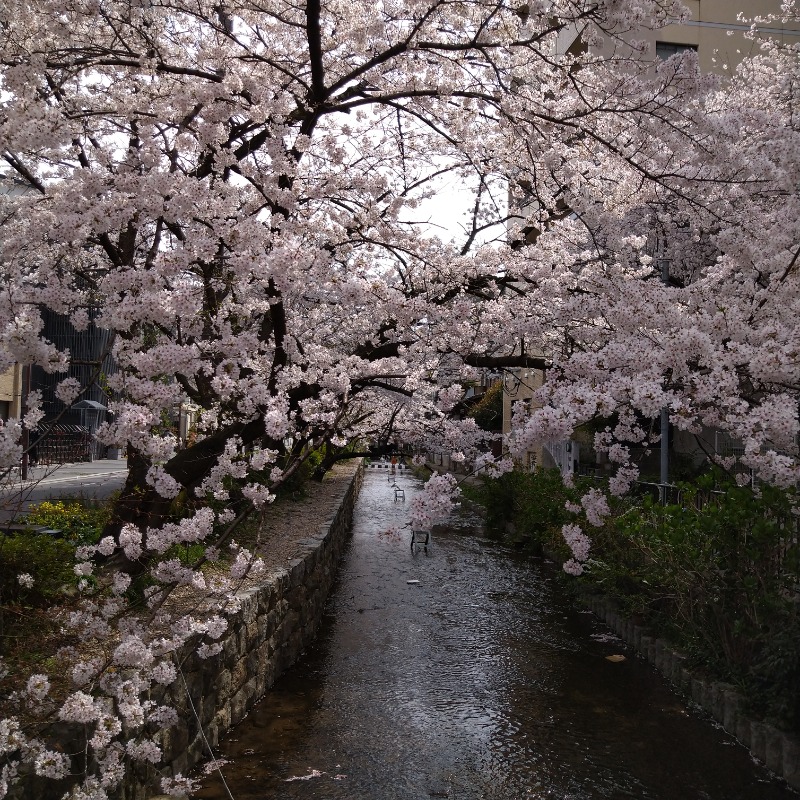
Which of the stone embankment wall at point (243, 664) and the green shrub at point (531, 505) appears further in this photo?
the green shrub at point (531, 505)

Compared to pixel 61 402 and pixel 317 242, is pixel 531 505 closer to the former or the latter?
pixel 317 242

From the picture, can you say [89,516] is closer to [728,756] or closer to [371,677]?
[371,677]

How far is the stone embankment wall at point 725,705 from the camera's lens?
15.4ft

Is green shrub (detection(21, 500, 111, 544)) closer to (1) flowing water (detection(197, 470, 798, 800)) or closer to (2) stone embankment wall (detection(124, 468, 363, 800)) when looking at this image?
(2) stone embankment wall (detection(124, 468, 363, 800))

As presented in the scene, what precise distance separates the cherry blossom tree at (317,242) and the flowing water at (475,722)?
1260 millimetres

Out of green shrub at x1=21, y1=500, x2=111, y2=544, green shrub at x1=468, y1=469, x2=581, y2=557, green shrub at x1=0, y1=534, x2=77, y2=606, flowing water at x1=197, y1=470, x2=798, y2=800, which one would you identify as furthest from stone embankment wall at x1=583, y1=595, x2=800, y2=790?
green shrub at x1=21, y1=500, x2=111, y2=544

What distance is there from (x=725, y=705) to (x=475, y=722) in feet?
6.32

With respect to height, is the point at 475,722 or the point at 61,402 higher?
the point at 61,402

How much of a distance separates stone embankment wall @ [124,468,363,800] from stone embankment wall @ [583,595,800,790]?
3603 mm

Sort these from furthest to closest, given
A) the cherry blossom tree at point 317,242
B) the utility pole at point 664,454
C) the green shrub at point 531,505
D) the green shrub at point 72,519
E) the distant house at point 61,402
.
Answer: the distant house at point 61,402
the green shrub at point 531,505
the utility pole at point 664,454
the green shrub at point 72,519
the cherry blossom tree at point 317,242

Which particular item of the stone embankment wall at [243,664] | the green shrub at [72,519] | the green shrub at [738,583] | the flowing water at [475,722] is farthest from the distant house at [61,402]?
the green shrub at [738,583]

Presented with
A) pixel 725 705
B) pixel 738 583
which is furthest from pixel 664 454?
pixel 725 705

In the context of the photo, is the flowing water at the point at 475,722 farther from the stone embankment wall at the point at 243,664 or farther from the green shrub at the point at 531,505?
the green shrub at the point at 531,505

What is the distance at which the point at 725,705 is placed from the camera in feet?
18.2
